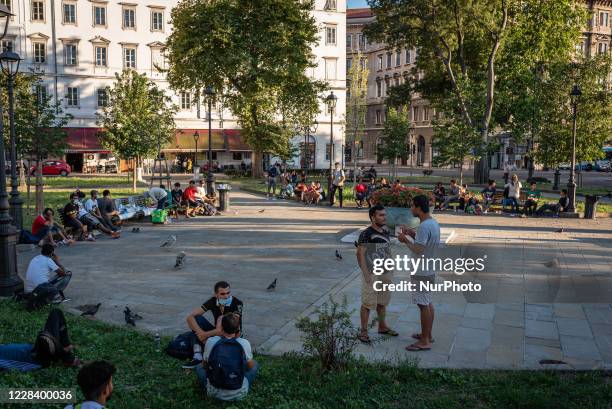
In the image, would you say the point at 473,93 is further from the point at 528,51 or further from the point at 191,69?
the point at 191,69

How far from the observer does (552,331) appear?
7973 millimetres

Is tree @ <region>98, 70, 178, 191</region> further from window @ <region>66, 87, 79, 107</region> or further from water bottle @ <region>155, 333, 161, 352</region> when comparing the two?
water bottle @ <region>155, 333, 161, 352</region>

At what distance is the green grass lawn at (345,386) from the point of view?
5.62m

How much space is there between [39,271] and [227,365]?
4.89 meters

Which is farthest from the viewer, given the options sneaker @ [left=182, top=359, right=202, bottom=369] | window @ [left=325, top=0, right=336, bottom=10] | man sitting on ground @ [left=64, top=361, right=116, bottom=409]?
window @ [left=325, top=0, right=336, bottom=10]

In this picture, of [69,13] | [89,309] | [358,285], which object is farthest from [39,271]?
[69,13]

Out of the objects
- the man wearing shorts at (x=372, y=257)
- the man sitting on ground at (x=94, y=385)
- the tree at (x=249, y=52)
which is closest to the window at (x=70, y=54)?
the tree at (x=249, y=52)

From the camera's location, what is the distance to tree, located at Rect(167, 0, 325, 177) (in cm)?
3512

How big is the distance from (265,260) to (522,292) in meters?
5.62

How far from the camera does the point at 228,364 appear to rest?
18.3ft

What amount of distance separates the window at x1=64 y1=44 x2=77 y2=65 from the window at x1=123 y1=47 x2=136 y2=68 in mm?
4085

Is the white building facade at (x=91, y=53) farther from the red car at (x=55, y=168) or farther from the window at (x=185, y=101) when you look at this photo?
the red car at (x=55, y=168)

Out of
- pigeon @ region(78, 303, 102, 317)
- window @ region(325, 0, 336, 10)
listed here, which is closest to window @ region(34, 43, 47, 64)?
window @ region(325, 0, 336, 10)

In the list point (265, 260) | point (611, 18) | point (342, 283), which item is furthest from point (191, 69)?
point (611, 18)
